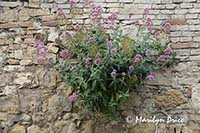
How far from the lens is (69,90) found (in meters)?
4.52

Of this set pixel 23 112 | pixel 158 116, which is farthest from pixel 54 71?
pixel 158 116

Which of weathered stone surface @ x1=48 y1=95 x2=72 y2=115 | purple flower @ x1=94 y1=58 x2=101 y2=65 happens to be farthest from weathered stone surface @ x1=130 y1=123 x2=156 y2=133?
purple flower @ x1=94 y1=58 x2=101 y2=65

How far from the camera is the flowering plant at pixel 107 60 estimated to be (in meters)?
4.19

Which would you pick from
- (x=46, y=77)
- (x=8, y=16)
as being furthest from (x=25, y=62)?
(x=8, y=16)

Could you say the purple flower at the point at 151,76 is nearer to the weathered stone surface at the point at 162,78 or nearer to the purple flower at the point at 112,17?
the weathered stone surface at the point at 162,78

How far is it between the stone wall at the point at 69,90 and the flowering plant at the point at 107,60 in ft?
0.44

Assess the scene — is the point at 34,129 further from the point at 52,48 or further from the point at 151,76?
the point at 151,76

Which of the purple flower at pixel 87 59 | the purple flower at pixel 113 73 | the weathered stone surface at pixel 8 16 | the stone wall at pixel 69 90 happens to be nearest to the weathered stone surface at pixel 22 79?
the stone wall at pixel 69 90

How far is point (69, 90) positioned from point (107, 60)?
1.89 ft

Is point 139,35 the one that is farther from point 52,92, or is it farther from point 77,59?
point 52,92

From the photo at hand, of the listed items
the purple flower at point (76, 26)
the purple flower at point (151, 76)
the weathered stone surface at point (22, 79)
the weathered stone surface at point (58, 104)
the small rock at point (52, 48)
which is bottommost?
the weathered stone surface at point (58, 104)

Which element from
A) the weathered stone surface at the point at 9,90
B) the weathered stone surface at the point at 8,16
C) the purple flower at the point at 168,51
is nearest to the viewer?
the purple flower at the point at 168,51

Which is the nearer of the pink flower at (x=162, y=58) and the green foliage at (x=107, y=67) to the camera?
the green foliage at (x=107, y=67)

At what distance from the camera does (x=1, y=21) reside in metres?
4.74
